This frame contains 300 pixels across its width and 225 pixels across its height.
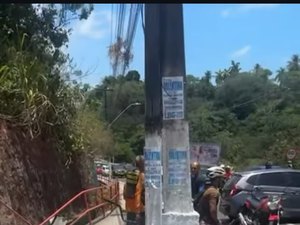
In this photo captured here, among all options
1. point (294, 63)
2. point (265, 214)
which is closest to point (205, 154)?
point (265, 214)

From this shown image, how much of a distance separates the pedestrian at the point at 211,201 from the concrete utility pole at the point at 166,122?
132 centimetres

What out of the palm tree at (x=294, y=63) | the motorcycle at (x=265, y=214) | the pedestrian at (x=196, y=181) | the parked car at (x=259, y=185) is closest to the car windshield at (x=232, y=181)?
the parked car at (x=259, y=185)

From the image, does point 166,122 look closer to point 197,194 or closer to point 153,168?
point 153,168

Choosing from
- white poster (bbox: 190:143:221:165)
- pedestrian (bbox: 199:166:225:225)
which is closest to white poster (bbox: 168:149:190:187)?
pedestrian (bbox: 199:166:225:225)

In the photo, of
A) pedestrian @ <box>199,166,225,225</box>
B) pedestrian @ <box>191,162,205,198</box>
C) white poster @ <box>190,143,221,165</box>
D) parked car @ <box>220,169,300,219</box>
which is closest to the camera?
pedestrian @ <box>199,166,225,225</box>

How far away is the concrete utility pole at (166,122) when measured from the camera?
797 cm

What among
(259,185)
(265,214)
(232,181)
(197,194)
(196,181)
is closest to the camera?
(197,194)

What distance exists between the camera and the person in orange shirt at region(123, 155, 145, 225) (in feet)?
37.8

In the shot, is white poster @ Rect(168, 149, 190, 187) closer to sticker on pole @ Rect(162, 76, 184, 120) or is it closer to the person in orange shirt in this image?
sticker on pole @ Rect(162, 76, 184, 120)

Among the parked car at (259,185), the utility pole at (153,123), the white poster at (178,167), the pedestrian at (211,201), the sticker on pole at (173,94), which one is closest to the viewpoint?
the white poster at (178,167)

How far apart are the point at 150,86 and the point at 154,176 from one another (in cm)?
111

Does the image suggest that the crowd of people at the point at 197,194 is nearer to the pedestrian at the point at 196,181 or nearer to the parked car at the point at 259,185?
the pedestrian at the point at 196,181

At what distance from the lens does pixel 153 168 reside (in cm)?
840

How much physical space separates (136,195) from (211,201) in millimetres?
2495
